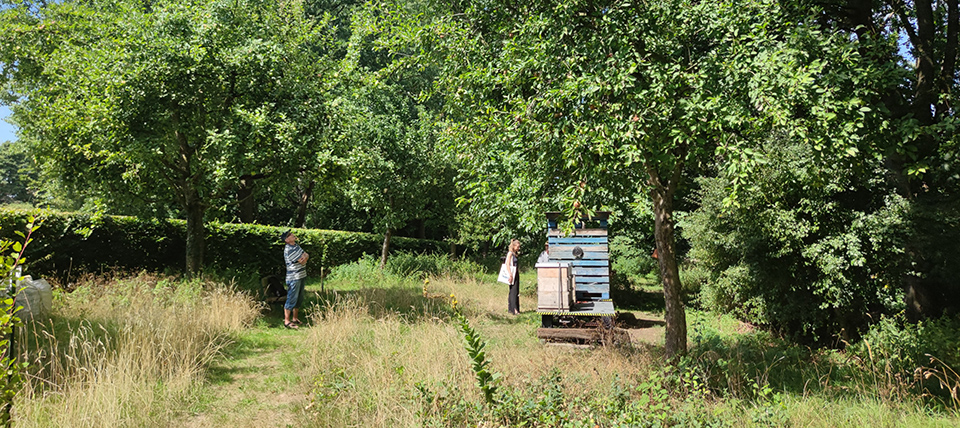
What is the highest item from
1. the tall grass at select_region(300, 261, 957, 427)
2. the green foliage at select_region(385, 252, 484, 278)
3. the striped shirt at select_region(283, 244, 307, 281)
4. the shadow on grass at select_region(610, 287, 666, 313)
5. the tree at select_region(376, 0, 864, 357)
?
the tree at select_region(376, 0, 864, 357)

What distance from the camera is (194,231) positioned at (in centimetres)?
983

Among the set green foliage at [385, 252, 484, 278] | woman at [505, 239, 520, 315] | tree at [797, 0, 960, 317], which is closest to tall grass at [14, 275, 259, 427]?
woman at [505, 239, 520, 315]

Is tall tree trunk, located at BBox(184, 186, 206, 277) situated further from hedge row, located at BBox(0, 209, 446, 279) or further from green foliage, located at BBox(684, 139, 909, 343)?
green foliage, located at BBox(684, 139, 909, 343)

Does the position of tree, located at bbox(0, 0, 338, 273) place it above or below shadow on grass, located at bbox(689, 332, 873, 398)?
above

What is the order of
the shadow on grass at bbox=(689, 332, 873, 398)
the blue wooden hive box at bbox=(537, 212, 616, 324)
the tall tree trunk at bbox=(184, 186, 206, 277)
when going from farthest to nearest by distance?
the tall tree trunk at bbox=(184, 186, 206, 277) < the blue wooden hive box at bbox=(537, 212, 616, 324) < the shadow on grass at bbox=(689, 332, 873, 398)

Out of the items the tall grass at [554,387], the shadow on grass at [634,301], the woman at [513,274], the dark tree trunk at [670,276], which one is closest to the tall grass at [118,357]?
the tall grass at [554,387]

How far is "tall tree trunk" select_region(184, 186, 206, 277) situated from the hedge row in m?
0.93

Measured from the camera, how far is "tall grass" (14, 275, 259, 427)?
381cm

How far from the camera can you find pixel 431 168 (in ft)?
60.8

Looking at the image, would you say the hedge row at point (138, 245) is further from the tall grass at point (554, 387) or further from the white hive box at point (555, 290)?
the white hive box at point (555, 290)

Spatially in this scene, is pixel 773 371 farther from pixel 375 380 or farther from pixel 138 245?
pixel 138 245

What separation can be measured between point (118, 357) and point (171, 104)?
5130 mm

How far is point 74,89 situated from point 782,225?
1190cm

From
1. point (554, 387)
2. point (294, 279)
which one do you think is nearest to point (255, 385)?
point (294, 279)
